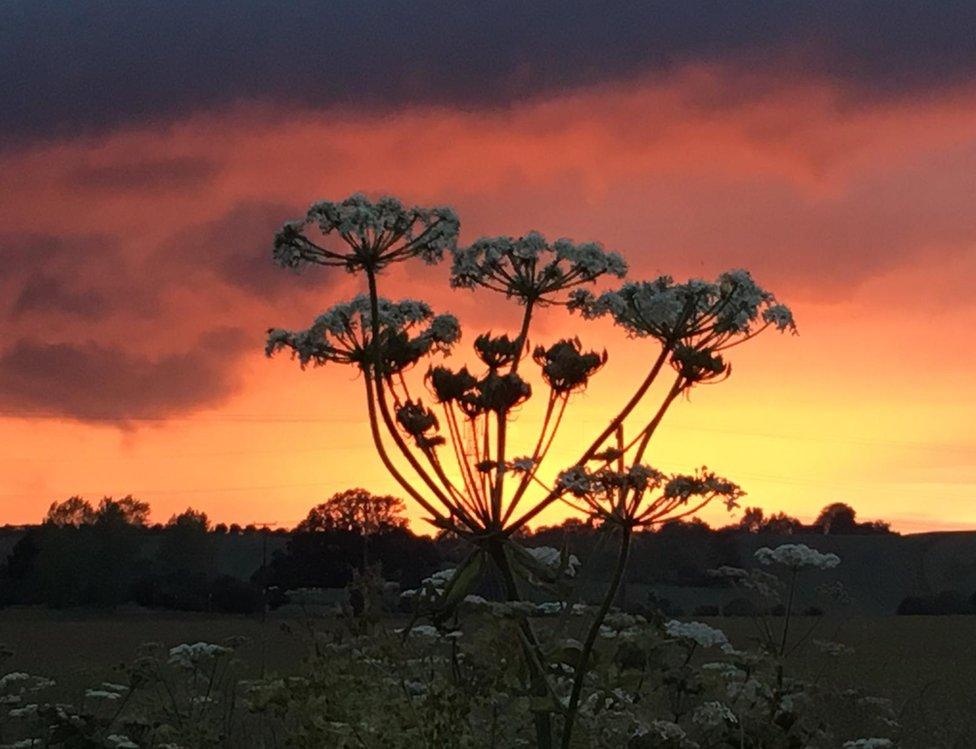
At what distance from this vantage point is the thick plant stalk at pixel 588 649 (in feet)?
29.7

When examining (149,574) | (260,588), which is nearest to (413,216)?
(260,588)

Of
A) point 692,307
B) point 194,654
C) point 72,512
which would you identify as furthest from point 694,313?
point 72,512

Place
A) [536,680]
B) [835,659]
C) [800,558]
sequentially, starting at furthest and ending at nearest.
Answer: [800,558] < [835,659] < [536,680]

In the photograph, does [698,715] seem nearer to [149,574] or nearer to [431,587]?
[431,587]

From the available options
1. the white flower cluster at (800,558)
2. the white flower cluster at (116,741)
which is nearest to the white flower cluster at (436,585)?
the white flower cluster at (116,741)

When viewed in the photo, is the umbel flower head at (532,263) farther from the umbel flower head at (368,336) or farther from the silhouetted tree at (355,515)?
the silhouetted tree at (355,515)

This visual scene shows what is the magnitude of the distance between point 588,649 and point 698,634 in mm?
2051

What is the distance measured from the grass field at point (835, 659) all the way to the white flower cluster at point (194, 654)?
57cm

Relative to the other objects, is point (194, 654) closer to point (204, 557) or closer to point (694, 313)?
point (694, 313)

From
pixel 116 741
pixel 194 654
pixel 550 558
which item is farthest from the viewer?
pixel 194 654

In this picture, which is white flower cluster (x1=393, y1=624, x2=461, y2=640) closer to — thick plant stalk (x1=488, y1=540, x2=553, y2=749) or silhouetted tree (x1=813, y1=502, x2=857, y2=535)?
thick plant stalk (x1=488, y1=540, x2=553, y2=749)

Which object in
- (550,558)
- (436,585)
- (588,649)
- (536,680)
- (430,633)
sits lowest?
(536,680)

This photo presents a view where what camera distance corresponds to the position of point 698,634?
1097cm

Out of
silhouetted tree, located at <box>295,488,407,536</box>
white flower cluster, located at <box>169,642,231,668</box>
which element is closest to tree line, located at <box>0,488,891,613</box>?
silhouetted tree, located at <box>295,488,407,536</box>
